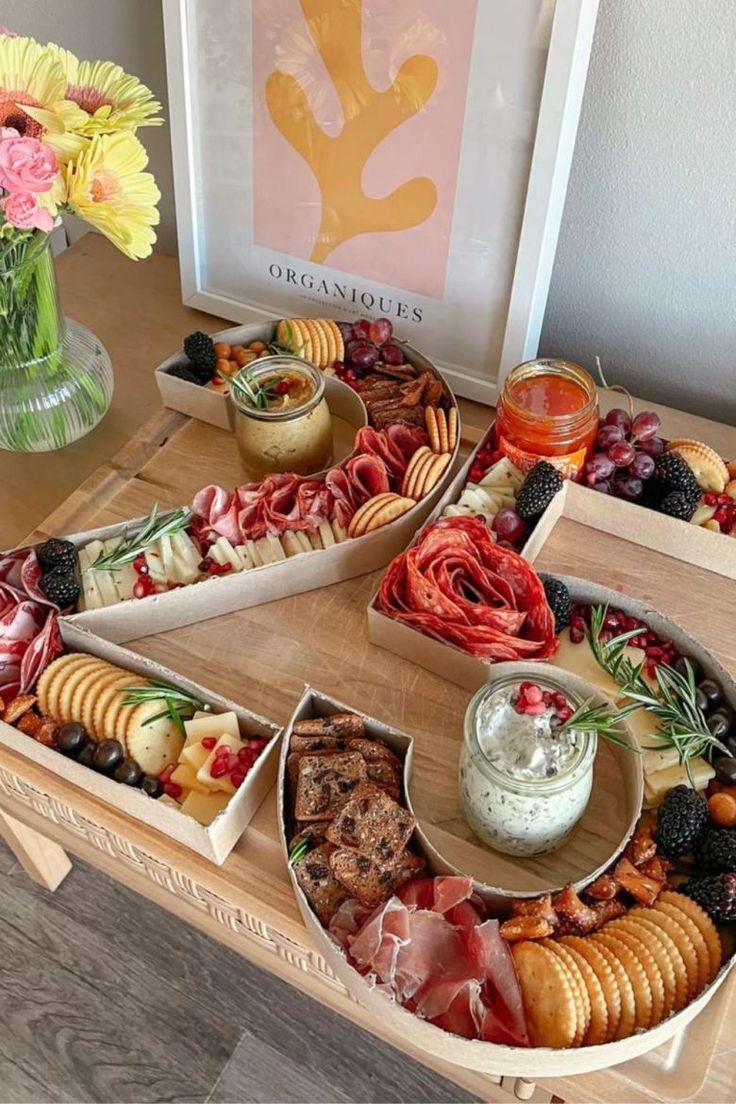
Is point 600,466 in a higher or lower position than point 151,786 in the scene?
higher

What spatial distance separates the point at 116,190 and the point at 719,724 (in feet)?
2.32

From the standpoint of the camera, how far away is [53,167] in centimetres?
84

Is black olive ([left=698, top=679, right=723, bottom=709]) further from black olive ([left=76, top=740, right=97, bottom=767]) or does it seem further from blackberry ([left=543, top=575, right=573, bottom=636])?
black olive ([left=76, top=740, right=97, bottom=767])

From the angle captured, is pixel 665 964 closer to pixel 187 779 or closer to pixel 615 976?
pixel 615 976

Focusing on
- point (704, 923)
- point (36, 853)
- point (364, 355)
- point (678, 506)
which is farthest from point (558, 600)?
point (36, 853)

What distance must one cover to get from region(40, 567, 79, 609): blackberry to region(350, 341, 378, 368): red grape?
1.35ft

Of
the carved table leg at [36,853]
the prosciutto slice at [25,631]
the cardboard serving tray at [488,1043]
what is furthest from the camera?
the carved table leg at [36,853]

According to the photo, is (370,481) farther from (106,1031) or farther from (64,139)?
(106,1031)

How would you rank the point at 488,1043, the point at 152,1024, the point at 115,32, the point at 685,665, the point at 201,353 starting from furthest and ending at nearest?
1. the point at 152,1024
2. the point at 115,32
3. the point at 201,353
4. the point at 685,665
5. the point at 488,1043

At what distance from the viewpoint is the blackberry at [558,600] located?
34.9 inches

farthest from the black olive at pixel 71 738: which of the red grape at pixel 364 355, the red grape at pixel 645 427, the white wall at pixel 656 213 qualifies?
the white wall at pixel 656 213

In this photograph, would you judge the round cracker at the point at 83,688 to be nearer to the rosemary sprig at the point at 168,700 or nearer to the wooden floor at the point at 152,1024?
the rosemary sprig at the point at 168,700

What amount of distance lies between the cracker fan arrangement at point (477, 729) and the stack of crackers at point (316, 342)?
10cm

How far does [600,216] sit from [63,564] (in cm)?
69
